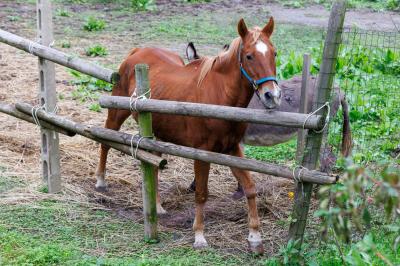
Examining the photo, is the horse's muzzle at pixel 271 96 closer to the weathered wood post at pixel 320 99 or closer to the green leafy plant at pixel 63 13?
the weathered wood post at pixel 320 99

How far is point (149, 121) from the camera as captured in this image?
558cm

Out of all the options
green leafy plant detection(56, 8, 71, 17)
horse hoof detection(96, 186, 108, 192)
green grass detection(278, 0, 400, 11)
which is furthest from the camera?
green grass detection(278, 0, 400, 11)

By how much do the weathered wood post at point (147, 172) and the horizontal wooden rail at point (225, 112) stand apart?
133 mm

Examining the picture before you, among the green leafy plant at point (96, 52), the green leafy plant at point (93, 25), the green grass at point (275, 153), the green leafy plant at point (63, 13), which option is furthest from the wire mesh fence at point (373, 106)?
the green leafy plant at point (63, 13)

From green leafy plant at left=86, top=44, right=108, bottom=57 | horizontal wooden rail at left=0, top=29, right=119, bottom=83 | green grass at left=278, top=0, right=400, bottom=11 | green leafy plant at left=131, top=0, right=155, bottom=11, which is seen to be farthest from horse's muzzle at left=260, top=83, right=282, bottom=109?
green grass at left=278, top=0, right=400, bottom=11

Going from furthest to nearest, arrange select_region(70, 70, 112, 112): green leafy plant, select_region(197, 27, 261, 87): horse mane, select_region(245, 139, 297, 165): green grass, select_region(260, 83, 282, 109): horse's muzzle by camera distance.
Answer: select_region(70, 70, 112, 112): green leafy plant, select_region(245, 139, 297, 165): green grass, select_region(197, 27, 261, 87): horse mane, select_region(260, 83, 282, 109): horse's muzzle

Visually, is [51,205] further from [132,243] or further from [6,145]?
[6,145]

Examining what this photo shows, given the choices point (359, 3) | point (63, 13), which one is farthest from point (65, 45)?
point (359, 3)

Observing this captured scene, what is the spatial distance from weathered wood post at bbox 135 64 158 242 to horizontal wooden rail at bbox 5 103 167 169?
0.52 feet

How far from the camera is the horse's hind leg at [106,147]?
6.82 meters

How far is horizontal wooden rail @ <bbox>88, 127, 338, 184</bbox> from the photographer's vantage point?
4.65 metres

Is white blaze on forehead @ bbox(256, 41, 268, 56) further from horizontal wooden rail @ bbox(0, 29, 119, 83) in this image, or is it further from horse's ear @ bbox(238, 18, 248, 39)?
horizontal wooden rail @ bbox(0, 29, 119, 83)

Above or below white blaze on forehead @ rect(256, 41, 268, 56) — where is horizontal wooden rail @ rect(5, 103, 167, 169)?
below

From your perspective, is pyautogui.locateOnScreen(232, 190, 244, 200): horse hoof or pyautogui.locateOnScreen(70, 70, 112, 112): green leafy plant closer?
pyautogui.locateOnScreen(232, 190, 244, 200): horse hoof
